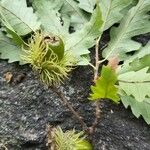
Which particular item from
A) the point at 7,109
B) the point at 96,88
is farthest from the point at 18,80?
the point at 96,88

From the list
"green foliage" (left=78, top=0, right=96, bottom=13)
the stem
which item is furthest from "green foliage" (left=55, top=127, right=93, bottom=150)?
"green foliage" (left=78, top=0, right=96, bottom=13)

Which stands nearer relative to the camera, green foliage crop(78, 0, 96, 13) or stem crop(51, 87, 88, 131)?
stem crop(51, 87, 88, 131)

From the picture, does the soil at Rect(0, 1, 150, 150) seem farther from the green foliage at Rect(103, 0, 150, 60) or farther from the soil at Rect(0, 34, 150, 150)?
the green foliage at Rect(103, 0, 150, 60)

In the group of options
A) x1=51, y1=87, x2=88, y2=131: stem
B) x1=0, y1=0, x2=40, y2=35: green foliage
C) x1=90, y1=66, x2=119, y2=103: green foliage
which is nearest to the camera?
x1=90, y1=66, x2=119, y2=103: green foliage

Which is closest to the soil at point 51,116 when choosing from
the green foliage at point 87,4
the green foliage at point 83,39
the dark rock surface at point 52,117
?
the dark rock surface at point 52,117

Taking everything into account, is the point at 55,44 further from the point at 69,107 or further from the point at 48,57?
the point at 69,107

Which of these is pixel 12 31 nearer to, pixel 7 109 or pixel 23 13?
pixel 23 13

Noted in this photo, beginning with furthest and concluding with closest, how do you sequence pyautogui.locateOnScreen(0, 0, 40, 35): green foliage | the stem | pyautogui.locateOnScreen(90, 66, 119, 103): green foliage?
1. pyautogui.locateOnScreen(0, 0, 40, 35): green foliage
2. the stem
3. pyautogui.locateOnScreen(90, 66, 119, 103): green foliage
